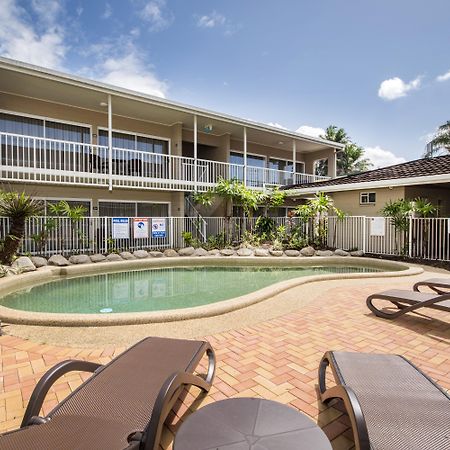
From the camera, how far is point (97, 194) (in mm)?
13539

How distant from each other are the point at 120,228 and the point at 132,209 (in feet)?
8.64

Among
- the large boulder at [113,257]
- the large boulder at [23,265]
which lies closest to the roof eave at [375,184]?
the large boulder at [113,257]

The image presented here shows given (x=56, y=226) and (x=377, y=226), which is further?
(x=377, y=226)

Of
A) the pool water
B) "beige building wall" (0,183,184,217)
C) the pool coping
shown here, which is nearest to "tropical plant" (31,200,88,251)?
"beige building wall" (0,183,184,217)

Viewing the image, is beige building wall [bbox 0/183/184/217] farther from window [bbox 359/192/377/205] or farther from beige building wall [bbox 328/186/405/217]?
window [bbox 359/192/377/205]

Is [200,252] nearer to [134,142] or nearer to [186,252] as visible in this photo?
[186,252]

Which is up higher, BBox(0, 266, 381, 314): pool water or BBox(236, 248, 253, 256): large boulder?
BBox(236, 248, 253, 256): large boulder

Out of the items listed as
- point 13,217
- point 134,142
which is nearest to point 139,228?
point 13,217

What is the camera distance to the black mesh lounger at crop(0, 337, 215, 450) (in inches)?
59.2

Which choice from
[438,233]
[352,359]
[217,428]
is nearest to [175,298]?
[352,359]

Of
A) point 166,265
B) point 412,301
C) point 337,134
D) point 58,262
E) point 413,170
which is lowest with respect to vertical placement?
point 166,265

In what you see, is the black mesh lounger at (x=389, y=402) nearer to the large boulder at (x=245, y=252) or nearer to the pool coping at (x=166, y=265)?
the pool coping at (x=166, y=265)

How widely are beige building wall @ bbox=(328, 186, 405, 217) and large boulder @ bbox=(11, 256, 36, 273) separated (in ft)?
41.4

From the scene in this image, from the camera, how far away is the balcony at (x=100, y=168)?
10.8 m
